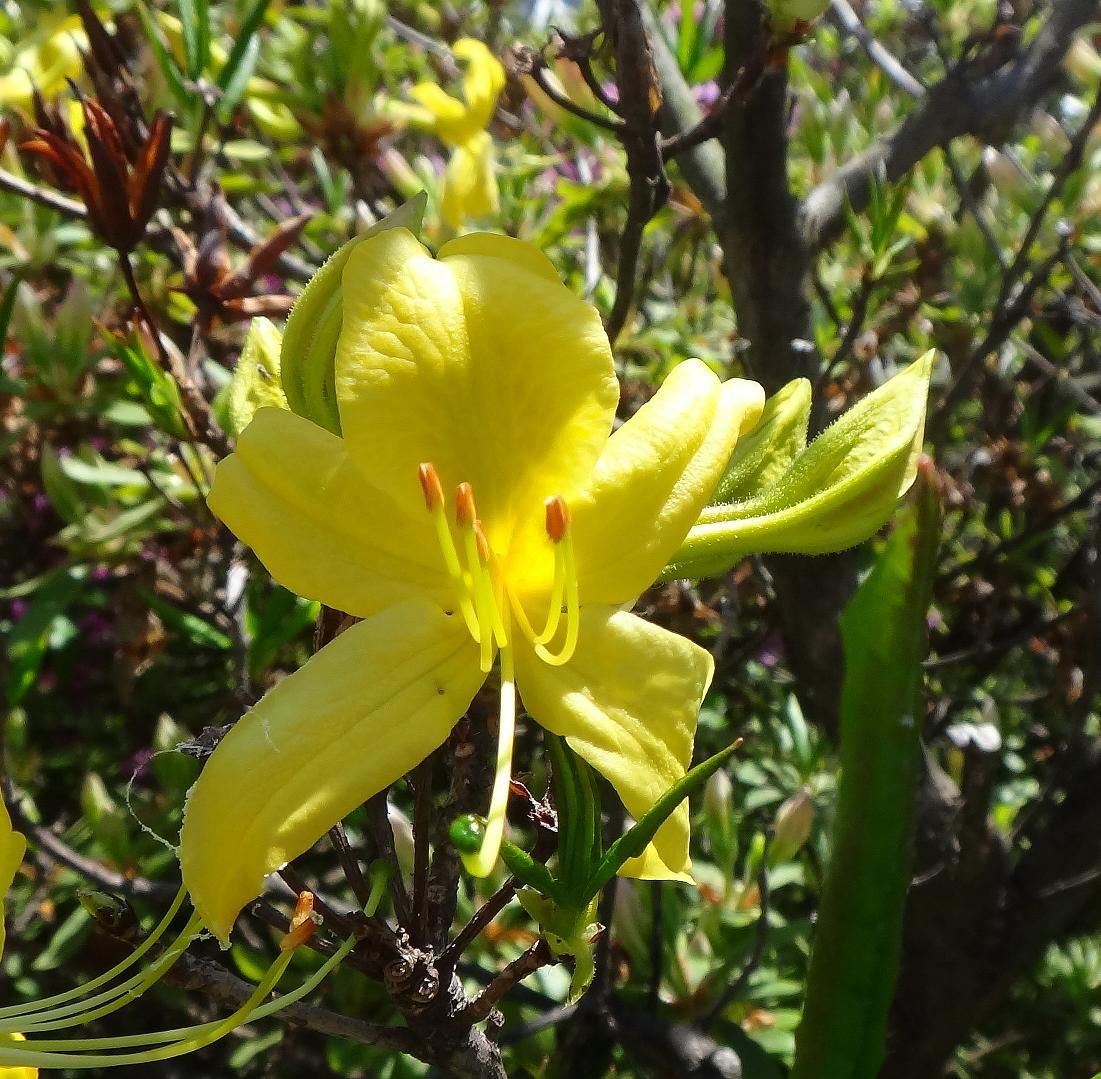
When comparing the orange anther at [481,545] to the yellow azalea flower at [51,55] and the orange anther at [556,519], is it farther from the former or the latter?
the yellow azalea flower at [51,55]

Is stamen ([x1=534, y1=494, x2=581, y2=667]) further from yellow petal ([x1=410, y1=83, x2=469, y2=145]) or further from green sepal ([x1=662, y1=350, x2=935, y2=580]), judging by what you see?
yellow petal ([x1=410, y1=83, x2=469, y2=145])

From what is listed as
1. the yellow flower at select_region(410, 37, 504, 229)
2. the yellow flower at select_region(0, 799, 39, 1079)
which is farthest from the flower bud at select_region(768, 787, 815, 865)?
the yellow flower at select_region(410, 37, 504, 229)

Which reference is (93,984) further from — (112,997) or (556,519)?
(556,519)

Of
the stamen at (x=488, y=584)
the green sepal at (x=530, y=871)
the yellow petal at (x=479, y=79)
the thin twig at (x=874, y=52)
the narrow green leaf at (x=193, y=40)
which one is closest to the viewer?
the green sepal at (x=530, y=871)

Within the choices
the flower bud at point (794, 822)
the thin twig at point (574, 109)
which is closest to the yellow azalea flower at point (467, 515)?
the thin twig at point (574, 109)

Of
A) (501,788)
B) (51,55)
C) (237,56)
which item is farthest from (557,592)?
(51,55)

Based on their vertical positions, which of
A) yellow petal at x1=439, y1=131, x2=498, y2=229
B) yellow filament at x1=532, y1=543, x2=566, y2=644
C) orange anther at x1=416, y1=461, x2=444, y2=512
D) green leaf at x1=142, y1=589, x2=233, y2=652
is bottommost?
green leaf at x1=142, y1=589, x2=233, y2=652

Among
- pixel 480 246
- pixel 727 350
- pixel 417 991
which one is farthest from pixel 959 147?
pixel 417 991
